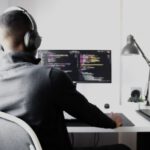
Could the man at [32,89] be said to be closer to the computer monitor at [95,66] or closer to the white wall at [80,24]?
the computer monitor at [95,66]

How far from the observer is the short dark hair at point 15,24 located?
117cm

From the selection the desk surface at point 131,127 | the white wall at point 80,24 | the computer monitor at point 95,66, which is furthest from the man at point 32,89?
the white wall at point 80,24

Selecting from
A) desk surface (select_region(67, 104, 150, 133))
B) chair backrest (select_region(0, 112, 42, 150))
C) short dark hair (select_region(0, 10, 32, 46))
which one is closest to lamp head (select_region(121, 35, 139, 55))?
desk surface (select_region(67, 104, 150, 133))

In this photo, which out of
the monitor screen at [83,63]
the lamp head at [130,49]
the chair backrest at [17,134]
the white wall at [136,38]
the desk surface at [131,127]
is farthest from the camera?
the white wall at [136,38]

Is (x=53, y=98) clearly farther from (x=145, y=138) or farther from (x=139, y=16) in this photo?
(x=139, y=16)

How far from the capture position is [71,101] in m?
1.13

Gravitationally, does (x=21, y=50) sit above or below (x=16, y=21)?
below

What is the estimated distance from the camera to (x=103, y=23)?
95.7 inches

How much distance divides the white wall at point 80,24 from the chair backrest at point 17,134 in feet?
5.16

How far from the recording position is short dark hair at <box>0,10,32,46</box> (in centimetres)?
117

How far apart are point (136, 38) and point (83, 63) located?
536 millimetres

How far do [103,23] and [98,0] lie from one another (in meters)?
0.21

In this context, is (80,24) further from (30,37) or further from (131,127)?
(30,37)

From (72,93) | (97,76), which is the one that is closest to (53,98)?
(72,93)
